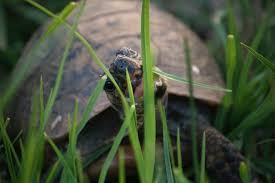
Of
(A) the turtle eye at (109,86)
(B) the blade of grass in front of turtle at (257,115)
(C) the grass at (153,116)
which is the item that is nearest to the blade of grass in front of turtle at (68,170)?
(C) the grass at (153,116)

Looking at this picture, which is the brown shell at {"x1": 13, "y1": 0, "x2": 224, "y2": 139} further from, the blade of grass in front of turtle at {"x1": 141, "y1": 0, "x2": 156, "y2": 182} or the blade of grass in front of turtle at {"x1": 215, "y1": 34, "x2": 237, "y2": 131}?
the blade of grass in front of turtle at {"x1": 141, "y1": 0, "x2": 156, "y2": 182}

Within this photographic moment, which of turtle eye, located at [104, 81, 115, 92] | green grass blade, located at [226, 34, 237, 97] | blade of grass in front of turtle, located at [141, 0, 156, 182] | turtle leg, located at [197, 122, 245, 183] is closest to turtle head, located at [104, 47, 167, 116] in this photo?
turtle eye, located at [104, 81, 115, 92]

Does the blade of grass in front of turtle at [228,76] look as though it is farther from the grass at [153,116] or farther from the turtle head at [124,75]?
the turtle head at [124,75]

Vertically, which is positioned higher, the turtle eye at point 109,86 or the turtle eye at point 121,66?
the turtle eye at point 121,66

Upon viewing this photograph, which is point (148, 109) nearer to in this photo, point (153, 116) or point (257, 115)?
point (153, 116)

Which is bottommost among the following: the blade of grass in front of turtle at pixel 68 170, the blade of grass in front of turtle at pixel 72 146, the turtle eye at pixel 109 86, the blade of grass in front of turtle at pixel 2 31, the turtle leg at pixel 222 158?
the turtle leg at pixel 222 158
